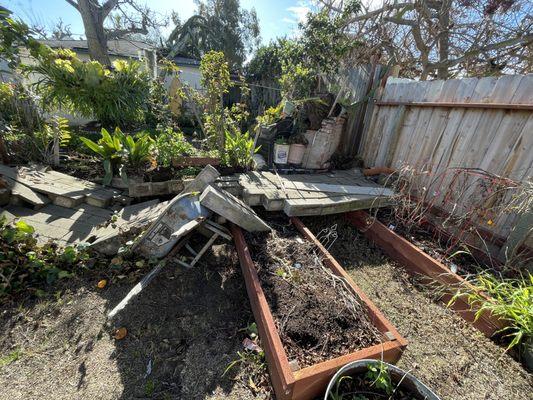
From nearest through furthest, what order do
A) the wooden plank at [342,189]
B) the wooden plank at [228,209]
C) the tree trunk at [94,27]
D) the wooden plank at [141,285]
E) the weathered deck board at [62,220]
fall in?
1. the wooden plank at [141,285]
2. the wooden plank at [228,209]
3. the weathered deck board at [62,220]
4. the wooden plank at [342,189]
5. the tree trunk at [94,27]

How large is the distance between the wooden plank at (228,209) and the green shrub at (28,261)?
4.92 ft

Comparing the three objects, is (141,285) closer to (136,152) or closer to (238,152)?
(136,152)

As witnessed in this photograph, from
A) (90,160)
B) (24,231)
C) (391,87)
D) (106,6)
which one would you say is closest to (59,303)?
(24,231)

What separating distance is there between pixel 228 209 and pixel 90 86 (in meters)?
3.86

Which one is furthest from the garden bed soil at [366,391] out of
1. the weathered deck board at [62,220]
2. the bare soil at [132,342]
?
the weathered deck board at [62,220]

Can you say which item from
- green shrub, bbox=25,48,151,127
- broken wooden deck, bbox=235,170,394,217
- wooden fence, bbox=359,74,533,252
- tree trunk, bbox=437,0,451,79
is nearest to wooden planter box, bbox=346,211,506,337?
broken wooden deck, bbox=235,170,394,217

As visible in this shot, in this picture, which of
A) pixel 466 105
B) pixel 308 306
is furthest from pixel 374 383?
pixel 466 105

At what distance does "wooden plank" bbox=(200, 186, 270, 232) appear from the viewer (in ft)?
8.28

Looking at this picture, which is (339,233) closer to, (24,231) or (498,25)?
(24,231)

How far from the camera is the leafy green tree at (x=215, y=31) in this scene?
679 inches

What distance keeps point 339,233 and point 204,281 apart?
2.08 m

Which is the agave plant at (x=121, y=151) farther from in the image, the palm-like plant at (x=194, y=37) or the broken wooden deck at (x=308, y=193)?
the palm-like plant at (x=194, y=37)

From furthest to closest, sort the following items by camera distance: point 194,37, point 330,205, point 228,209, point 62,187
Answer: point 194,37 → point 62,187 → point 330,205 → point 228,209

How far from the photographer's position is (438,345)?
211 cm
